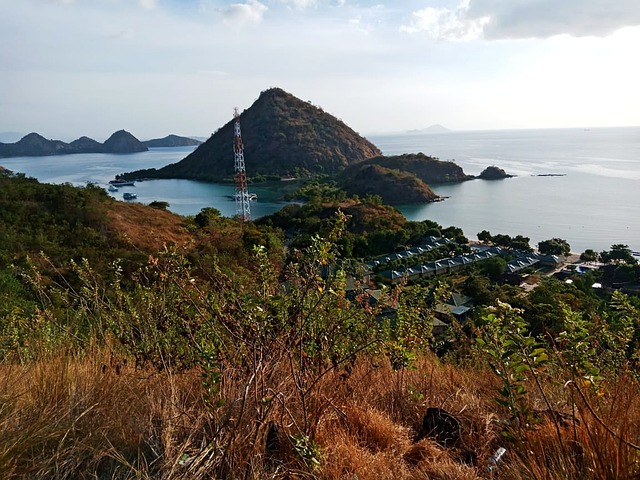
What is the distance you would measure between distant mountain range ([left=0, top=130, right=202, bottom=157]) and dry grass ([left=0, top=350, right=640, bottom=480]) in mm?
140021

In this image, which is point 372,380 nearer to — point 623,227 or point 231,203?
point 623,227

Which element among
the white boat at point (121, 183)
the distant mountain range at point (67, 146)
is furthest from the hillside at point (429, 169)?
the distant mountain range at point (67, 146)

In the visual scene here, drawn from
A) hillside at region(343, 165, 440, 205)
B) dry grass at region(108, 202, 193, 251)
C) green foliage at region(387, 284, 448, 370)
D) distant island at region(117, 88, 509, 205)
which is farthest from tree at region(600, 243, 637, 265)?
distant island at region(117, 88, 509, 205)

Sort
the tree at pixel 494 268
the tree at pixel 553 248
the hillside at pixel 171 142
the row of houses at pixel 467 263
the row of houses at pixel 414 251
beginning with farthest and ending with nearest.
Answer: the hillside at pixel 171 142, the tree at pixel 553 248, the row of houses at pixel 414 251, the row of houses at pixel 467 263, the tree at pixel 494 268

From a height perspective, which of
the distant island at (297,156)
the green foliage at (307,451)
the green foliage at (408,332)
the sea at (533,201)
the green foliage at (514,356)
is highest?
the distant island at (297,156)

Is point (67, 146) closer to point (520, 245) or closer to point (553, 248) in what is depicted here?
point (520, 245)

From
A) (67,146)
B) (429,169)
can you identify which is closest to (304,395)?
(429,169)

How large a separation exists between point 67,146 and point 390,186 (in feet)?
376

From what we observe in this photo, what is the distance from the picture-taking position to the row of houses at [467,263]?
65.9ft

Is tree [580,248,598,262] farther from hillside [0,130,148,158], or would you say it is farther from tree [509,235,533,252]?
hillside [0,130,148,158]

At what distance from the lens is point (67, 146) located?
128750 mm

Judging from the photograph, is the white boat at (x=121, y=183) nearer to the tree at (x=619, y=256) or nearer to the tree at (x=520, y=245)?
the tree at (x=520, y=245)

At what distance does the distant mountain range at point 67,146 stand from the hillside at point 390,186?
102 metres

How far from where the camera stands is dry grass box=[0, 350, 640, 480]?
1393mm
